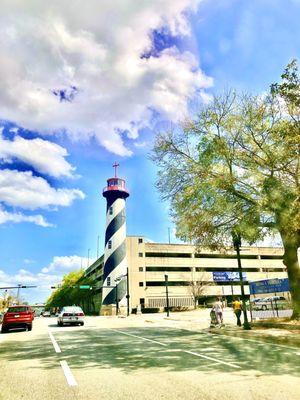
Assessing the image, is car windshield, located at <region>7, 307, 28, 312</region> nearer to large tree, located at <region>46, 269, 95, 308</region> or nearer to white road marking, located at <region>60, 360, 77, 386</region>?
white road marking, located at <region>60, 360, 77, 386</region>

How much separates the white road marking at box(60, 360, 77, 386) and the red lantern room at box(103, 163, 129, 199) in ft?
164

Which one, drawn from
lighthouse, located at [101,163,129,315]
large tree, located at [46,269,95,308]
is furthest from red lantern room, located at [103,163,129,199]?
large tree, located at [46,269,95,308]

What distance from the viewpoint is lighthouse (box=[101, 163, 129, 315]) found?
5528cm

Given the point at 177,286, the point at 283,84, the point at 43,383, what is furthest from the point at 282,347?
the point at 177,286

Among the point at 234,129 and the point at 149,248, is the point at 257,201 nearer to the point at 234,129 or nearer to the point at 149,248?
the point at 234,129

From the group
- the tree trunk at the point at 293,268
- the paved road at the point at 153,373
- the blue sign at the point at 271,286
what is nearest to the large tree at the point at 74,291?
the blue sign at the point at 271,286

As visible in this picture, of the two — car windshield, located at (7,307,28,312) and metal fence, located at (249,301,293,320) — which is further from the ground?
car windshield, located at (7,307,28,312)

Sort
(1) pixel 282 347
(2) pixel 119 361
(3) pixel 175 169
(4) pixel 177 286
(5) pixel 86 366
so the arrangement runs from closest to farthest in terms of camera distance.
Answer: (5) pixel 86 366, (2) pixel 119 361, (1) pixel 282 347, (3) pixel 175 169, (4) pixel 177 286

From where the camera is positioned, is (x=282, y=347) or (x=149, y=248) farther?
(x=149, y=248)

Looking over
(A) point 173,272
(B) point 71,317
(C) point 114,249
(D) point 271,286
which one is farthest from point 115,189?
(D) point 271,286

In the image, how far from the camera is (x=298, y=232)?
18016 mm

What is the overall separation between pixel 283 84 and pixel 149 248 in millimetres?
55206

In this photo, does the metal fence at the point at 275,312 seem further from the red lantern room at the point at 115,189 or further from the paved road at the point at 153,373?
the red lantern room at the point at 115,189

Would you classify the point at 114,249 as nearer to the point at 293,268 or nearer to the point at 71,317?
the point at 71,317
